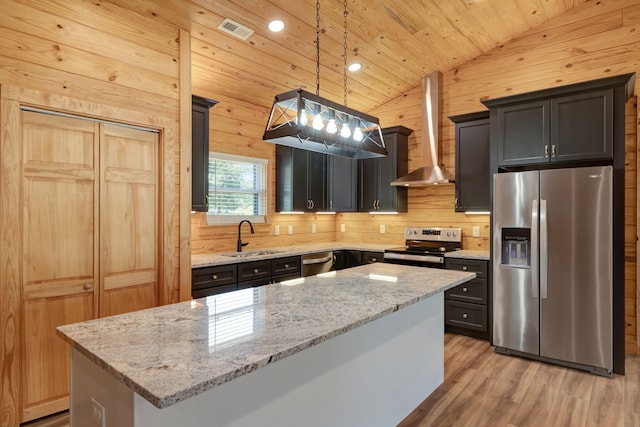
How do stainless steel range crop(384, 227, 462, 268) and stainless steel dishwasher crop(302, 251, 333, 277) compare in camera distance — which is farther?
stainless steel dishwasher crop(302, 251, 333, 277)

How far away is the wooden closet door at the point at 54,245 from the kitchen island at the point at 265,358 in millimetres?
1147

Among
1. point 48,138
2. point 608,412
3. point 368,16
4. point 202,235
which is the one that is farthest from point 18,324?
point 608,412

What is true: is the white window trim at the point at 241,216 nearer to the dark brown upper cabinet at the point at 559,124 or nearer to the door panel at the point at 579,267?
the dark brown upper cabinet at the point at 559,124

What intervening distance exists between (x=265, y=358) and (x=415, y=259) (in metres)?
3.34

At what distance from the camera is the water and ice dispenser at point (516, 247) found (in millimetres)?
3434

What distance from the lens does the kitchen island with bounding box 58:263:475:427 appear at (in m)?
1.12

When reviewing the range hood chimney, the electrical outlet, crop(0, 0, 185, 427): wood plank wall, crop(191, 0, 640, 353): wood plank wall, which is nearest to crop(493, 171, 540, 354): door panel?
crop(191, 0, 640, 353): wood plank wall

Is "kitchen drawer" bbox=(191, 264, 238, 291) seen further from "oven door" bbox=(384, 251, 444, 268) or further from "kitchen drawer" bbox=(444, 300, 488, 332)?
"kitchen drawer" bbox=(444, 300, 488, 332)

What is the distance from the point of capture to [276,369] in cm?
148

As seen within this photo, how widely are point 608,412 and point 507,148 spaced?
2.28m

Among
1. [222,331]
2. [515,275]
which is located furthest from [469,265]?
[222,331]

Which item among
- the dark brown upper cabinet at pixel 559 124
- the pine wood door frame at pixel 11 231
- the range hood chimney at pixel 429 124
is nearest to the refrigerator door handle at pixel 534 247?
the dark brown upper cabinet at pixel 559 124

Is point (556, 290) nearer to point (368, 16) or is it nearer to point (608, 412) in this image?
point (608, 412)

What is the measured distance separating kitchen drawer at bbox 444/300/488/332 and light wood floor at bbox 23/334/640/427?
0.45 m
